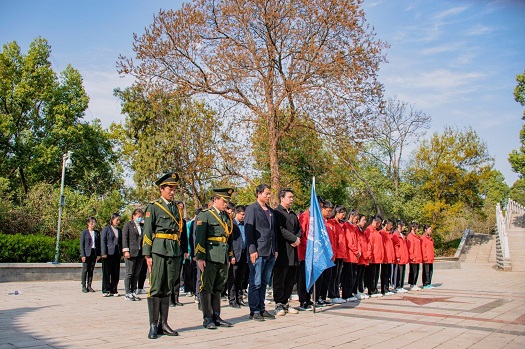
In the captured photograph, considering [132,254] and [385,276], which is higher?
[132,254]

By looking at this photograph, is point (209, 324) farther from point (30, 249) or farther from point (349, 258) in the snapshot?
point (30, 249)

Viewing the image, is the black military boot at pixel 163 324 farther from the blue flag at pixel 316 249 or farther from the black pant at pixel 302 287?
the black pant at pixel 302 287

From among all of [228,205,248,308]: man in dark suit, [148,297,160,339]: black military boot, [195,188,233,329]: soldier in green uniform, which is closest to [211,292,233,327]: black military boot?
[195,188,233,329]: soldier in green uniform

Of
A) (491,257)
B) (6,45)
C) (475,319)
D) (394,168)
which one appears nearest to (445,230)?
(491,257)

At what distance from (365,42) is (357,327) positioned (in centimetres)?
1448

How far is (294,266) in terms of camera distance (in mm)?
8289

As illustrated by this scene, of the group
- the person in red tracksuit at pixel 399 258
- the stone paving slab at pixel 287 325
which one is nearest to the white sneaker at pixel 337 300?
the stone paving slab at pixel 287 325

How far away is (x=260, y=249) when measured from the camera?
24.7ft

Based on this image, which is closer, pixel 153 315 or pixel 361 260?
pixel 153 315

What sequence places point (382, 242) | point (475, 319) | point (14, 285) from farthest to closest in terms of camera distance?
point (14, 285) < point (382, 242) < point (475, 319)

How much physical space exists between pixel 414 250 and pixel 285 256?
557 centimetres

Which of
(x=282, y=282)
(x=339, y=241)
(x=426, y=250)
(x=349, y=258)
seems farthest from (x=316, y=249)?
(x=426, y=250)

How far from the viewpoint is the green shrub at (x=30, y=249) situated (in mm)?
14593

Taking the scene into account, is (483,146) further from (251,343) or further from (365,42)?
(251,343)
